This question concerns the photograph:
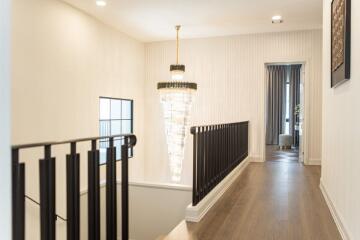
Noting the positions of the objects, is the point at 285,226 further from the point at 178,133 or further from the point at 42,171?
the point at 178,133

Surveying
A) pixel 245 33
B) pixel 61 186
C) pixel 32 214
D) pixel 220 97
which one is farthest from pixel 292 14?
pixel 32 214

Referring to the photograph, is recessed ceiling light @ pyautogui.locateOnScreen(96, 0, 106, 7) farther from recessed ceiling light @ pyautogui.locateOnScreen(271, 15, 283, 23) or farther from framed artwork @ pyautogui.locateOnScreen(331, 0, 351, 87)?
framed artwork @ pyautogui.locateOnScreen(331, 0, 351, 87)

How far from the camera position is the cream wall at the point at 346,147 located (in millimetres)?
2307

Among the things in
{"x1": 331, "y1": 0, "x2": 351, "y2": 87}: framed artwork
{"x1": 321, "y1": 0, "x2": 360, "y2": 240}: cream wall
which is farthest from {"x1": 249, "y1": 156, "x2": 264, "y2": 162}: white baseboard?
{"x1": 331, "y1": 0, "x2": 351, "y2": 87}: framed artwork

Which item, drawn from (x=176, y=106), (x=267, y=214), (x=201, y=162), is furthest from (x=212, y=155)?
(x=176, y=106)

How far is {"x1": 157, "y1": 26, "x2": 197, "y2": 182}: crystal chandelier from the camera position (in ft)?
19.8

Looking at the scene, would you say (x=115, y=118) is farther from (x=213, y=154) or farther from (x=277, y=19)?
(x=277, y=19)

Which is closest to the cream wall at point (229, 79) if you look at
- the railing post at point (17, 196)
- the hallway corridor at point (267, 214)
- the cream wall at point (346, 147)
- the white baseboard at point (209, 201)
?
the white baseboard at point (209, 201)

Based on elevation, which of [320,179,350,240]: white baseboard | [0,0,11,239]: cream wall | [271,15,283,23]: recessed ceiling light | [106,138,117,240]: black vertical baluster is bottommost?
[320,179,350,240]: white baseboard

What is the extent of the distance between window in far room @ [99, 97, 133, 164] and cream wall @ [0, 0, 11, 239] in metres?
5.73

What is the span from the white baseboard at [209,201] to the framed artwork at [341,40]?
5.78ft

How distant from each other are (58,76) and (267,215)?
3875 mm

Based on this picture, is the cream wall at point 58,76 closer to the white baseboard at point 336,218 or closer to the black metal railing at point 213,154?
the black metal railing at point 213,154

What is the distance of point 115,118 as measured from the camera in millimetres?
7410
